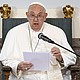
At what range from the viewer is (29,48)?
3551 mm

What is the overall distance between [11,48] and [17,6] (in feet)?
2.86

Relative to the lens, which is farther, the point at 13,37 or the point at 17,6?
the point at 17,6

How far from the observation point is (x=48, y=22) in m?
3.96

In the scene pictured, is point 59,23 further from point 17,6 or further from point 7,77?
point 7,77

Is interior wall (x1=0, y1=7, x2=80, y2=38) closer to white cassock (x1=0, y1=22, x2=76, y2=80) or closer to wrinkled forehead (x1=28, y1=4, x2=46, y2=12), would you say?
white cassock (x1=0, y1=22, x2=76, y2=80)

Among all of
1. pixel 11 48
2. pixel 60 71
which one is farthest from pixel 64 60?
pixel 11 48

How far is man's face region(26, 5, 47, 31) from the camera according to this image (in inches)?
136

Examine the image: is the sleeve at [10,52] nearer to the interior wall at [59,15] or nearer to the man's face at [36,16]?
the man's face at [36,16]

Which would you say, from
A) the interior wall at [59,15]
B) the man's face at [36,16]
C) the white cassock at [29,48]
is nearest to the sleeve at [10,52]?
the white cassock at [29,48]

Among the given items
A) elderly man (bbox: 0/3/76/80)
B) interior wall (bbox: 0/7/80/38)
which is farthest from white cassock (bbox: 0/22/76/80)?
interior wall (bbox: 0/7/80/38)

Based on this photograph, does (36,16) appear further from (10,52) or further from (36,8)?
(10,52)

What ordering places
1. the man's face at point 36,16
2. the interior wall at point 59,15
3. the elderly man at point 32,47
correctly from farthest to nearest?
the interior wall at point 59,15 → the man's face at point 36,16 → the elderly man at point 32,47

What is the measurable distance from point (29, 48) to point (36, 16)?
1.35ft

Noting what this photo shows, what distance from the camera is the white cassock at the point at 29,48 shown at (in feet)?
10.9
